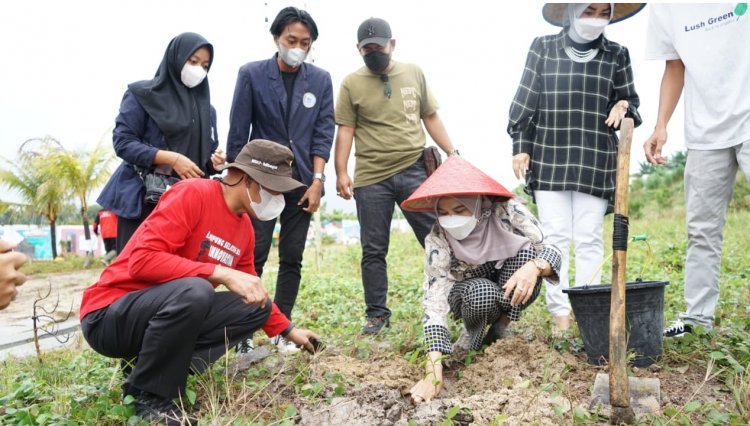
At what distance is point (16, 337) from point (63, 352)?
7.00 feet

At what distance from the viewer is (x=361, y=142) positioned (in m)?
3.80

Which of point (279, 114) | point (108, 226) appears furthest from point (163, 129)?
point (108, 226)

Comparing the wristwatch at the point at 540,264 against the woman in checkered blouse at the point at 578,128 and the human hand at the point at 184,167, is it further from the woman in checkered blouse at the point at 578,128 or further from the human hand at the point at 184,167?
the human hand at the point at 184,167

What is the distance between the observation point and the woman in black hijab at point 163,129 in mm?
2992

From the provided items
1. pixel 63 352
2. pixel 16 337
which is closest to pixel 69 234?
pixel 16 337

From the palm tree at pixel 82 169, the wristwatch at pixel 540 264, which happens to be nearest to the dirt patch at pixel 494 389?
the wristwatch at pixel 540 264

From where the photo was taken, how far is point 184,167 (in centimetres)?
302

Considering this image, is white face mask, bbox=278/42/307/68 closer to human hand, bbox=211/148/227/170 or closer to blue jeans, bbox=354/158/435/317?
human hand, bbox=211/148/227/170

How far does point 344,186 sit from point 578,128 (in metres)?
1.51

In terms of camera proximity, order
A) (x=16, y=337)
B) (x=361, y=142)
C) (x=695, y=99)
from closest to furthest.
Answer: (x=695, y=99) < (x=361, y=142) < (x=16, y=337)

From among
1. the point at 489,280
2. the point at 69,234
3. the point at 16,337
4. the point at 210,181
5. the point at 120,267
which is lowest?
the point at 69,234

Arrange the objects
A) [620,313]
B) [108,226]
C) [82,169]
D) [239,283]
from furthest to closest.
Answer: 1. [82,169]
2. [108,226]
3. [239,283]
4. [620,313]

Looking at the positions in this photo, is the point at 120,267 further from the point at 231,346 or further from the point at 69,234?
the point at 69,234

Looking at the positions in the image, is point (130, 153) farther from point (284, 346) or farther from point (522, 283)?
point (522, 283)
